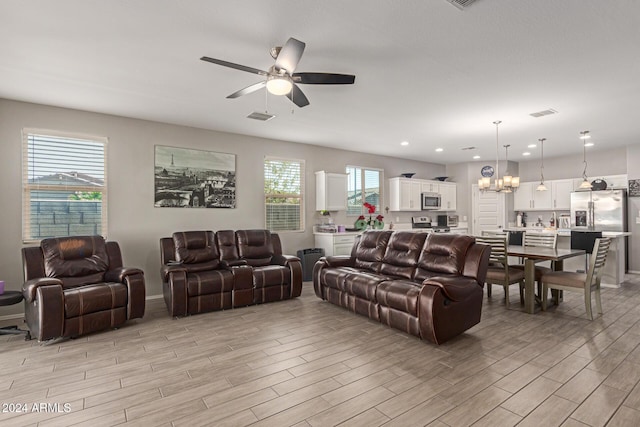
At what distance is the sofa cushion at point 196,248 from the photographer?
4.76 metres

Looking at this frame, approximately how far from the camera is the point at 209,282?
14.3ft

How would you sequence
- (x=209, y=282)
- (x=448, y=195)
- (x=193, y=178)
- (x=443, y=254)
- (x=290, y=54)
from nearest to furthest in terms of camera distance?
(x=290, y=54)
(x=443, y=254)
(x=209, y=282)
(x=193, y=178)
(x=448, y=195)

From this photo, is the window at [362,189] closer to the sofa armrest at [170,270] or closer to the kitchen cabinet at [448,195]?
the kitchen cabinet at [448,195]

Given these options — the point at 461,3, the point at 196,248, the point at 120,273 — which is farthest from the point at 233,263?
the point at 461,3

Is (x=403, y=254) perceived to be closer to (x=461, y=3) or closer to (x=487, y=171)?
(x=461, y=3)

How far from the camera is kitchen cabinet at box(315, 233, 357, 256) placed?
6.48 m

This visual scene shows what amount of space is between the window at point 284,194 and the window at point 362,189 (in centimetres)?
129

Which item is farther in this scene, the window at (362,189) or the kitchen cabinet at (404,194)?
the kitchen cabinet at (404,194)

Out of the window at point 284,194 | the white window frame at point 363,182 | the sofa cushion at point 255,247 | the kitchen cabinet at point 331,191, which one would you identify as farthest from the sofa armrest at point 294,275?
the white window frame at point 363,182

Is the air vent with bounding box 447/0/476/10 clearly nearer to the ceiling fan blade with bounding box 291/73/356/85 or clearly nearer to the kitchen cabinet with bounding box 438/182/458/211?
the ceiling fan blade with bounding box 291/73/356/85

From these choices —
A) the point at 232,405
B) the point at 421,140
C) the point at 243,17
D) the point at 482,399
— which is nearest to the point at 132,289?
the point at 232,405

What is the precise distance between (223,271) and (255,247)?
0.83 meters

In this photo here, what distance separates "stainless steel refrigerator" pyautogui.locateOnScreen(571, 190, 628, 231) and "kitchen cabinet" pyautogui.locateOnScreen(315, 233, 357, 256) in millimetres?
4990

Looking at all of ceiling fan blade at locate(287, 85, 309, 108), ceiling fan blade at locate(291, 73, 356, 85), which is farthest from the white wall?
ceiling fan blade at locate(291, 73, 356, 85)
